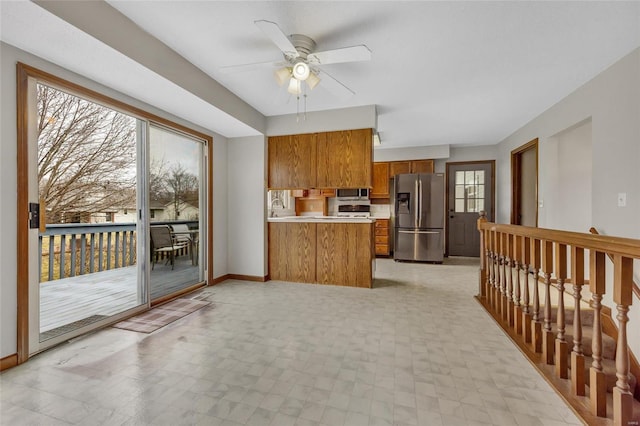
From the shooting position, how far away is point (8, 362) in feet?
5.82

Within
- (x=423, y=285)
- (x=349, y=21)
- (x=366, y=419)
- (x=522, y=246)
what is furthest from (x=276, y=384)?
(x=423, y=285)

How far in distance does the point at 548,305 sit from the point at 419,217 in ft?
12.0

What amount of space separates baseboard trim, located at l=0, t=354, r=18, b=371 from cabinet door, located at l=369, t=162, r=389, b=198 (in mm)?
5603

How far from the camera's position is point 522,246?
Answer: 2.09 metres

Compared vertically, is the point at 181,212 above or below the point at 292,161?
below

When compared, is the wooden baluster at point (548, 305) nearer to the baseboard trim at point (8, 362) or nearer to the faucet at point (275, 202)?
the baseboard trim at point (8, 362)

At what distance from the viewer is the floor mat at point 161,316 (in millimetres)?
2449

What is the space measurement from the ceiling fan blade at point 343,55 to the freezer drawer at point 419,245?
4.08 meters

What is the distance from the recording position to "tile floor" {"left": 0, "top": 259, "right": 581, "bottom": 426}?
139cm

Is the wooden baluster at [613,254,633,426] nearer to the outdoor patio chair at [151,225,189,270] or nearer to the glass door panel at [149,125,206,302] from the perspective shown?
the glass door panel at [149,125,206,302]

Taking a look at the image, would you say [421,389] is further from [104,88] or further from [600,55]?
[104,88]

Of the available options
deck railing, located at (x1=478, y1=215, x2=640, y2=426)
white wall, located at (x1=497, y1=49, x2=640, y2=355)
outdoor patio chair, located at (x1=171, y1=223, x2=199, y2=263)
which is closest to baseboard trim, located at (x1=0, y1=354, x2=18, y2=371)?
A: outdoor patio chair, located at (x1=171, y1=223, x2=199, y2=263)

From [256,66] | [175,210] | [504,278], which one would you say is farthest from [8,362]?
[504,278]

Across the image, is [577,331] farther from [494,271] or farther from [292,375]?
[292,375]
